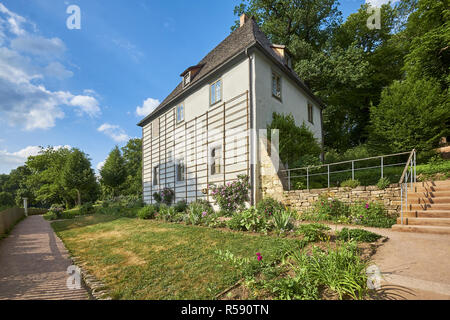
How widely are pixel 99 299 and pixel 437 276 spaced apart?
4.72 m

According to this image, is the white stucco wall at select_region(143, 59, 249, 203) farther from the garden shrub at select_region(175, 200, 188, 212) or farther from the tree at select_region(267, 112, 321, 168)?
the tree at select_region(267, 112, 321, 168)

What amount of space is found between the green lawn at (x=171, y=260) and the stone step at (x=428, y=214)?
396 cm

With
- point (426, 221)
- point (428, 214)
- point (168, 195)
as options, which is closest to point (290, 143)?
point (428, 214)

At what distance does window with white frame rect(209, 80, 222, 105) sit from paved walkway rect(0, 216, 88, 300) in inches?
357

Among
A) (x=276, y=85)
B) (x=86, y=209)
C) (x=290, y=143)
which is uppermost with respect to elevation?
(x=276, y=85)

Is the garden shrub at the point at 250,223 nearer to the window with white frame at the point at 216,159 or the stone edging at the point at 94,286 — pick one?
the stone edging at the point at 94,286

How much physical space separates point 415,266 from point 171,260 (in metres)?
4.21

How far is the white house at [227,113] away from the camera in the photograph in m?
10.1

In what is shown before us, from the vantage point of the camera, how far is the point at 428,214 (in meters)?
5.96

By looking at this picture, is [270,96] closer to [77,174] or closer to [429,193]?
[429,193]

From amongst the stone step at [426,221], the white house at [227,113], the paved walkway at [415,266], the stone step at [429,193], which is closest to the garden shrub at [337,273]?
the paved walkway at [415,266]
